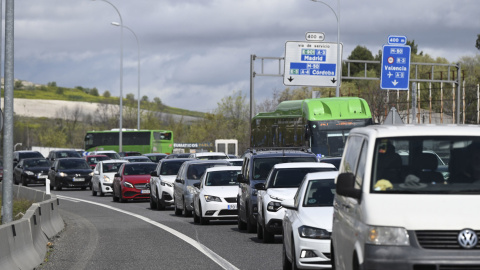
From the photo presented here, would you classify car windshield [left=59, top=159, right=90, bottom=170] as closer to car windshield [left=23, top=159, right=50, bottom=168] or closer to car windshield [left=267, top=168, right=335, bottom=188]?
car windshield [left=23, top=159, right=50, bottom=168]

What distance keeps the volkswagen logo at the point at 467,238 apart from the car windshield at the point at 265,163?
13546 millimetres

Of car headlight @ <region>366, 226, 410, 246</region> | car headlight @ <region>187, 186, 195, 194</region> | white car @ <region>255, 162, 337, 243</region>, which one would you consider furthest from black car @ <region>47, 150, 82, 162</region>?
car headlight @ <region>366, 226, 410, 246</region>

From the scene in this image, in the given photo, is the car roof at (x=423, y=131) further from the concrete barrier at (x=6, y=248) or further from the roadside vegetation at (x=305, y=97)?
the roadside vegetation at (x=305, y=97)

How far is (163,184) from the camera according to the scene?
107ft

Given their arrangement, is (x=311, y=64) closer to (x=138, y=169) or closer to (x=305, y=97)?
(x=138, y=169)

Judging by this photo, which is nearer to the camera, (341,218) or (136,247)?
(341,218)

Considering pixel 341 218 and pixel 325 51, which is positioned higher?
pixel 325 51

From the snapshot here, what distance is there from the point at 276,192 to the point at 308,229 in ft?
19.2

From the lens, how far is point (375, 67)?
140 meters

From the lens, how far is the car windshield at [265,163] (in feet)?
71.7

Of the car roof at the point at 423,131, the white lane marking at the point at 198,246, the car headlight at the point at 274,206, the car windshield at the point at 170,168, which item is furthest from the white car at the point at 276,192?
the car windshield at the point at 170,168

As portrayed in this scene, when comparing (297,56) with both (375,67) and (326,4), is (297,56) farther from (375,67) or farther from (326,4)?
(375,67)

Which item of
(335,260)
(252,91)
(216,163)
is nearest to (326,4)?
(252,91)

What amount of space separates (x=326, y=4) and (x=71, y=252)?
34.5m
